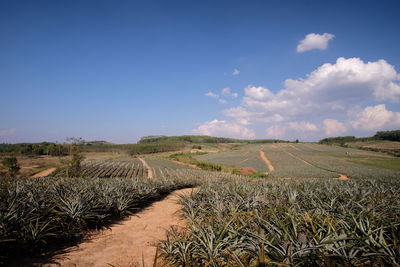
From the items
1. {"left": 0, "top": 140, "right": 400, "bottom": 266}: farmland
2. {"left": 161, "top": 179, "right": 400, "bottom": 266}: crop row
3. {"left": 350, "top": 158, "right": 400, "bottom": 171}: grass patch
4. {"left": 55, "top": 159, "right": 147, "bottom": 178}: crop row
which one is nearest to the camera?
{"left": 161, "top": 179, "right": 400, "bottom": 266}: crop row

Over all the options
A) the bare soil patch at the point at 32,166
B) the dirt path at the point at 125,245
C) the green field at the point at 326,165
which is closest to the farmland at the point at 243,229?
the dirt path at the point at 125,245

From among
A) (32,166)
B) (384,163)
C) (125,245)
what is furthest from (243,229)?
(384,163)

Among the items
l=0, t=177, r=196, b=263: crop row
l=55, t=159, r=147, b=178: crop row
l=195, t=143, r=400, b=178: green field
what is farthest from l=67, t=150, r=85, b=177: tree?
l=195, t=143, r=400, b=178: green field

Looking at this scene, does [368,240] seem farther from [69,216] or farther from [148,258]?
[69,216]

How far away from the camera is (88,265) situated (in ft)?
13.6

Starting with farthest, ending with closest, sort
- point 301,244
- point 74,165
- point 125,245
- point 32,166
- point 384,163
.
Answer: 1. point 32,166
2. point 384,163
3. point 74,165
4. point 125,245
5. point 301,244

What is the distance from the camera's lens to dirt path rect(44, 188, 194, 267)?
429 centimetres

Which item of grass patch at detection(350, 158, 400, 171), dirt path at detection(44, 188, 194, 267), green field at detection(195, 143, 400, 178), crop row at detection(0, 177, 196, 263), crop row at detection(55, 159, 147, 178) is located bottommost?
grass patch at detection(350, 158, 400, 171)

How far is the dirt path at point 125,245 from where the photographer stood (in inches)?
169

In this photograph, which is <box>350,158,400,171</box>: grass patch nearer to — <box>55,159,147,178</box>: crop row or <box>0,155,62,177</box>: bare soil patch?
<box>55,159,147,178</box>: crop row

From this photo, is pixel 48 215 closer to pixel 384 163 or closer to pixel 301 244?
pixel 301 244

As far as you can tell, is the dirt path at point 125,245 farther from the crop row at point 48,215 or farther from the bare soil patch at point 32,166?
the bare soil patch at point 32,166

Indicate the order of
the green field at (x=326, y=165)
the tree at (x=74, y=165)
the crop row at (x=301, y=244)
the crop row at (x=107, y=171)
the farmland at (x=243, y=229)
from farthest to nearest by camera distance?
the green field at (x=326, y=165) → the crop row at (x=107, y=171) → the tree at (x=74, y=165) → the farmland at (x=243, y=229) → the crop row at (x=301, y=244)

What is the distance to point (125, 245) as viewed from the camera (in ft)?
17.0
